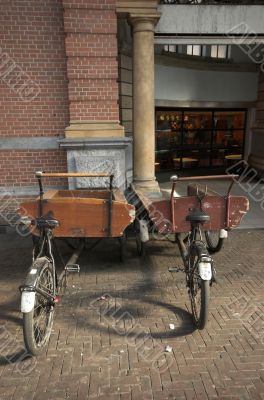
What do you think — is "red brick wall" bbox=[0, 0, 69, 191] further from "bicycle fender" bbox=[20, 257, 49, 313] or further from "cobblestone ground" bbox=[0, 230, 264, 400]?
"bicycle fender" bbox=[20, 257, 49, 313]

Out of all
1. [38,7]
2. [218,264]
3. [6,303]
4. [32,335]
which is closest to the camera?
[32,335]

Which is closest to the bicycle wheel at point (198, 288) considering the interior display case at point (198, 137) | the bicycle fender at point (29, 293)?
the bicycle fender at point (29, 293)

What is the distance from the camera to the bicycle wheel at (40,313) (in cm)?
294

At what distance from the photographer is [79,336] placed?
11.2 feet

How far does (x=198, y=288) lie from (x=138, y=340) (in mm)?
831

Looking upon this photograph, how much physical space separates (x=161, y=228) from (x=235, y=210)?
1.03 m

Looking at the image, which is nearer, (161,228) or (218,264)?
(161,228)

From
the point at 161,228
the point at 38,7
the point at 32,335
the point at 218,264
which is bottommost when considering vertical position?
the point at 218,264

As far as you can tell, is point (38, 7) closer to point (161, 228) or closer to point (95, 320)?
point (161, 228)

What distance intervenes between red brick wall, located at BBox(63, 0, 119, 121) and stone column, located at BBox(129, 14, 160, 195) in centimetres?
74

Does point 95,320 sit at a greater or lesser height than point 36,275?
lesser

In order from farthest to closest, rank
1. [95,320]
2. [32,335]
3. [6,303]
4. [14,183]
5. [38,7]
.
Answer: [14,183], [38,7], [6,303], [95,320], [32,335]

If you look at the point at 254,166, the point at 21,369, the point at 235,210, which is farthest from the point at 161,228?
the point at 254,166

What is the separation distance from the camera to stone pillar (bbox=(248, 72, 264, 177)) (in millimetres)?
11852
